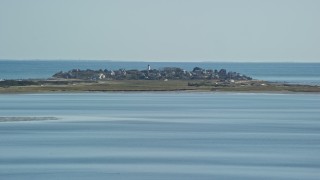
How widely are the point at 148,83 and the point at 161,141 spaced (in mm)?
52346

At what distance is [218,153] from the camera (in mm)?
34062

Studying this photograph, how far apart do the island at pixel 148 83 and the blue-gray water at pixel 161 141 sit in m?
16.0

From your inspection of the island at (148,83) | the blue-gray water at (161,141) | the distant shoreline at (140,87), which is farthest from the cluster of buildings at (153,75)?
the blue-gray water at (161,141)

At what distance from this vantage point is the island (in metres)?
80.1

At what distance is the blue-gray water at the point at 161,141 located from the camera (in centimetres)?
2959

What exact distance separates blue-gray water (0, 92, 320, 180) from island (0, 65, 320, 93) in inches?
629

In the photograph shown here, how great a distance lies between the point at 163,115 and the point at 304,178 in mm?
24578

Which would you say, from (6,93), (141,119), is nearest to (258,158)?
(141,119)

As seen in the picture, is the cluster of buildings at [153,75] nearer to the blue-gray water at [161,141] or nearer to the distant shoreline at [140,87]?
the distant shoreline at [140,87]

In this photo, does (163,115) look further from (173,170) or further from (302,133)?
(173,170)

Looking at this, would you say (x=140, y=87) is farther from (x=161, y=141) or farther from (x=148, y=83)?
(x=161, y=141)

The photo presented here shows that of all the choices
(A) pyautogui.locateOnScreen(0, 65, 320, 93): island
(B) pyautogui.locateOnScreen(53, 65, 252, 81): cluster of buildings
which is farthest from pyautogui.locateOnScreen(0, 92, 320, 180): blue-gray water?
(B) pyautogui.locateOnScreen(53, 65, 252, 81): cluster of buildings

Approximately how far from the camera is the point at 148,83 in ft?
296

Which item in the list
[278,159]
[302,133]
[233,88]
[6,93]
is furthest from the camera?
[233,88]
